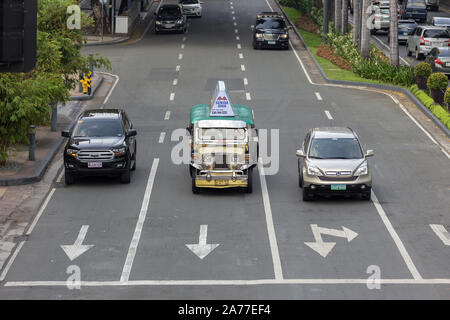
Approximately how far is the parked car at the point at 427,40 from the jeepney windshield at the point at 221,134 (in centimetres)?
2816

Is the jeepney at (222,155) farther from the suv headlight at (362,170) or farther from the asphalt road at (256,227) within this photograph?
the suv headlight at (362,170)

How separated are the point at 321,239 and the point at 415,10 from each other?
55522 mm

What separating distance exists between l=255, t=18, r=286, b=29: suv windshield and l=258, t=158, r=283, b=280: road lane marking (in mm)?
26115

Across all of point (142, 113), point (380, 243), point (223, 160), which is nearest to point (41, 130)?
point (142, 113)

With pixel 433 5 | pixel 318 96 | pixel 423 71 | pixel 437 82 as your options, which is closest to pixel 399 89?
pixel 423 71

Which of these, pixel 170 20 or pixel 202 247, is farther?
pixel 170 20

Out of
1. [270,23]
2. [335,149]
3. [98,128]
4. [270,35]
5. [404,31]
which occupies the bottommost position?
[335,149]

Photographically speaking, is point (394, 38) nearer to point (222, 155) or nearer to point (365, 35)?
point (365, 35)

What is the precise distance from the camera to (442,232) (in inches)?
862

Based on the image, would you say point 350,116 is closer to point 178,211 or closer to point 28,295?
point 178,211

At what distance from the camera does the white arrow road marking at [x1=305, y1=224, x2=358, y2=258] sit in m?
20.3

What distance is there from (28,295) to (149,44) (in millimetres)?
40313

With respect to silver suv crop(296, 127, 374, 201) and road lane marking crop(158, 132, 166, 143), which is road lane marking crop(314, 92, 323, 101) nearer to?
road lane marking crop(158, 132, 166, 143)

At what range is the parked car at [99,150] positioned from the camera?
25984 millimetres
